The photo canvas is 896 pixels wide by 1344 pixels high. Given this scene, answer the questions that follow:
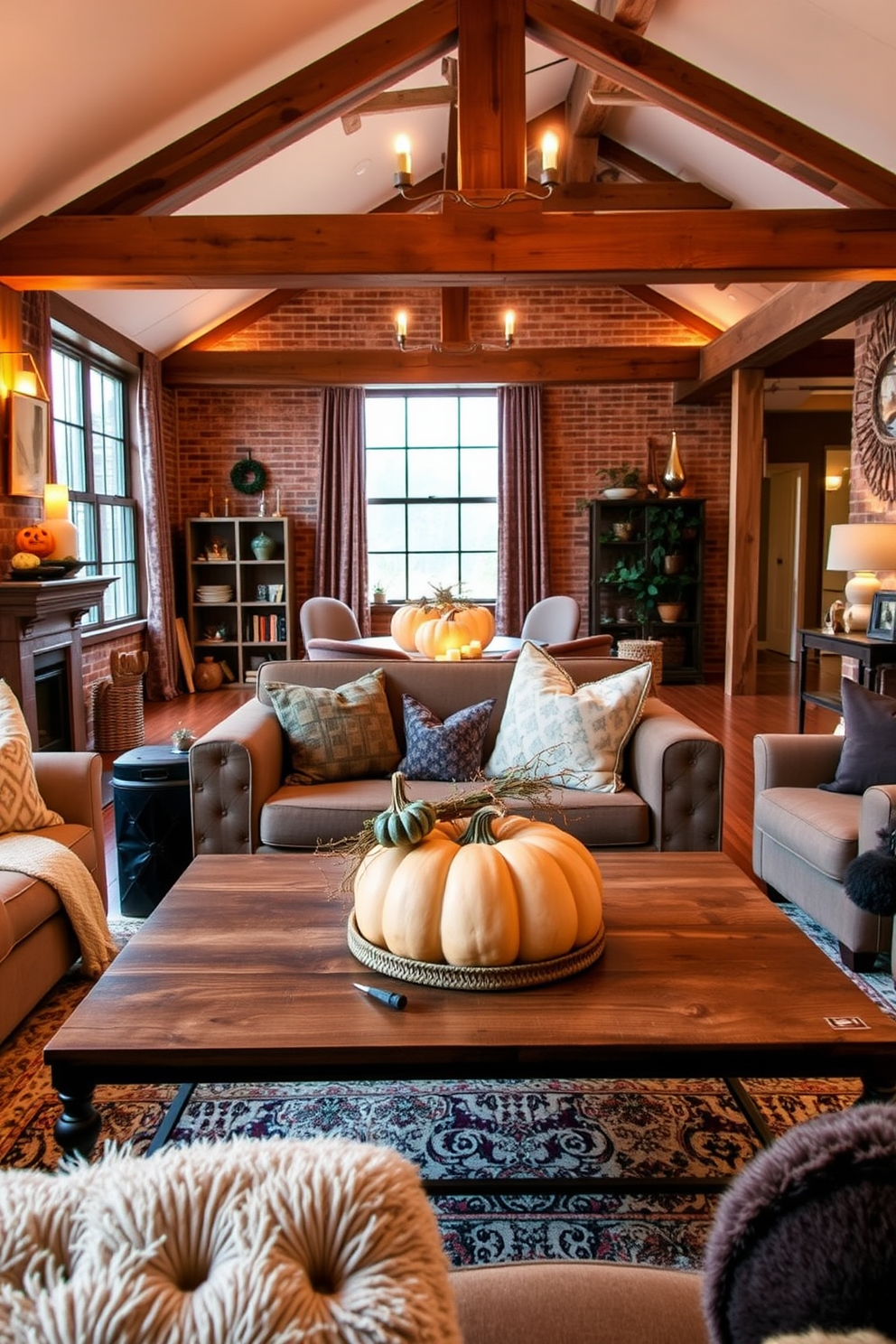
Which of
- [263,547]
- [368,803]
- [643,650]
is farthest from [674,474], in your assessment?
[368,803]

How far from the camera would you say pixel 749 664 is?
313 inches

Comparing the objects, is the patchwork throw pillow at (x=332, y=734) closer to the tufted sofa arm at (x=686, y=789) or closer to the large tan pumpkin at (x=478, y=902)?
the tufted sofa arm at (x=686, y=789)

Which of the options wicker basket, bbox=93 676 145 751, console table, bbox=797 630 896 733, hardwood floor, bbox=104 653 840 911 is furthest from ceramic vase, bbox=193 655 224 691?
console table, bbox=797 630 896 733

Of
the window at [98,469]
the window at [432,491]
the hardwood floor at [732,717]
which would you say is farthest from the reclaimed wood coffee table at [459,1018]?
the window at [432,491]

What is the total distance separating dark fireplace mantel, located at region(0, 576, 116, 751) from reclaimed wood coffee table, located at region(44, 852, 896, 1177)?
282 centimetres

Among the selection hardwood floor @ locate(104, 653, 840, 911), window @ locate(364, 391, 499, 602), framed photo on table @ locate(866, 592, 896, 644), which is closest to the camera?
hardwood floor @ locate(104, 653, 840, 911)

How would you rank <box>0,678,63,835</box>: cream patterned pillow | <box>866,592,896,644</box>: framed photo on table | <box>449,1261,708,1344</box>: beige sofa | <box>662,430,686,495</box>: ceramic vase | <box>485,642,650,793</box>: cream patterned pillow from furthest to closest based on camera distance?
<box>662,430,686,495</box>: ceramic vase, <box>866,592,896,644</box>: framed photo on table, <box>485,642,650,793</box>: cream patterned pillow, <box>0,678,63,835</box>: cream patterned pillow, <box>449,1261,708,1344</box>: beige sofa

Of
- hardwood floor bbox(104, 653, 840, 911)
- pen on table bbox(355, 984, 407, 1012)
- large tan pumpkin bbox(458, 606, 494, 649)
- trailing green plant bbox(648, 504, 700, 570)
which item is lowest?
hardwood floor bbox(104, 653, 840, 911)

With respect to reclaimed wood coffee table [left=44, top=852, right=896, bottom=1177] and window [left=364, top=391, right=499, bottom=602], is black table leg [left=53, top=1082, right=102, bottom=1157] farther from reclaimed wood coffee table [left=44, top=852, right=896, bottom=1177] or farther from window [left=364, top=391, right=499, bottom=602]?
window [left=364, top=391, right=499, bottom=602]

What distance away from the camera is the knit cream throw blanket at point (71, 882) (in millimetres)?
2477

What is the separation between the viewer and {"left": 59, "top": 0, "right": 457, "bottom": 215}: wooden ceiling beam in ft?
16.4

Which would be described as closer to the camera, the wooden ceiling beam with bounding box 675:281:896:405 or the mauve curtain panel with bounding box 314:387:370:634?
the wooden ceiling beam with bounding box 675:281:896:405

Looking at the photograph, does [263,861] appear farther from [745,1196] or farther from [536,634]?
[536,634]

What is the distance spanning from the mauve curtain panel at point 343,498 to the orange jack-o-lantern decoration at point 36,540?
13.3ft
